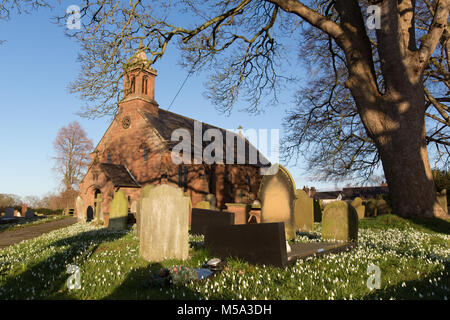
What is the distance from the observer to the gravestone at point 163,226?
641 cm

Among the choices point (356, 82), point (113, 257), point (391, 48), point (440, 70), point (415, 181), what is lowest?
point (113, 257)

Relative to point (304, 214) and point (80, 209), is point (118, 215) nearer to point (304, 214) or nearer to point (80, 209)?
point (304, 214)

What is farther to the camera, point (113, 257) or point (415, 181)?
point (415, 181)

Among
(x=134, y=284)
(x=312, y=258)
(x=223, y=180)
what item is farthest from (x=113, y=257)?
(x=223, y=180)

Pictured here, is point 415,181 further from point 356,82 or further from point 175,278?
point 175,278

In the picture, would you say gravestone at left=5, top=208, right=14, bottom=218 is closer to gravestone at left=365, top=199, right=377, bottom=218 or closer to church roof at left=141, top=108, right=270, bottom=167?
church roof at left=141, top=108, right=270, bottom=167

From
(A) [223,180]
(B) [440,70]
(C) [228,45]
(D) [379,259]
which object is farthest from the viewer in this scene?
(A) [223,180]

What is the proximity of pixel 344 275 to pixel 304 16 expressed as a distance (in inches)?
377

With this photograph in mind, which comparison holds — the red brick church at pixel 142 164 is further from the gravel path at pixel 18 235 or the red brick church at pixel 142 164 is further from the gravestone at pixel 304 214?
the gravestone at pixel 304 214

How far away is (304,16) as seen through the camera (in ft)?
36.5

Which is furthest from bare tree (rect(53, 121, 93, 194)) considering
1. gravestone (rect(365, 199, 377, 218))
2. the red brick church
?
gravestone (rect(365, 199, 377, 218))

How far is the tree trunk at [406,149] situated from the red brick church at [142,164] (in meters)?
20.1

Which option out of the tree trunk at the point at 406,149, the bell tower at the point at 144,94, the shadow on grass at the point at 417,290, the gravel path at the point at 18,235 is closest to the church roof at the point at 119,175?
the bell tower at the point at 144,94
